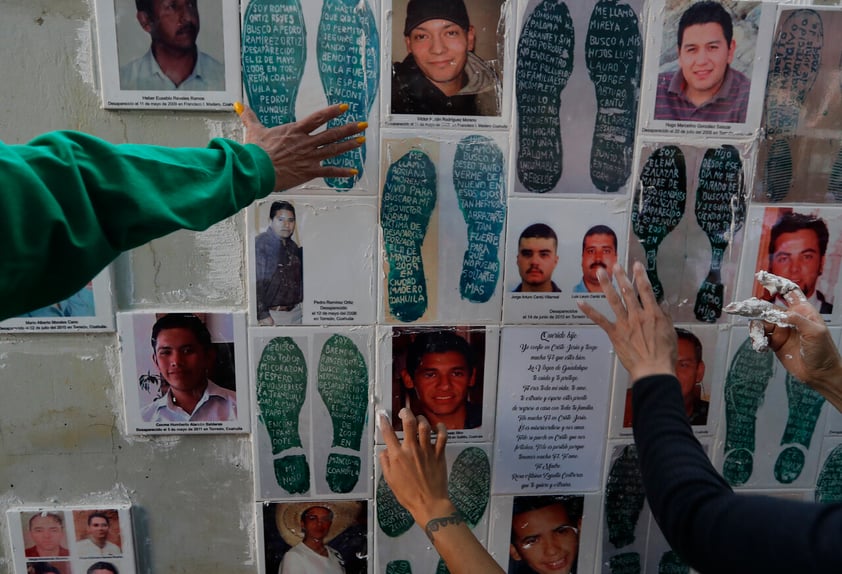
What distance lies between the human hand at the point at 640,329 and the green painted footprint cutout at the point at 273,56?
23.5 inches

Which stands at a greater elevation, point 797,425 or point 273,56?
point 273,56

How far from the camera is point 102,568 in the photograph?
1.06 metres

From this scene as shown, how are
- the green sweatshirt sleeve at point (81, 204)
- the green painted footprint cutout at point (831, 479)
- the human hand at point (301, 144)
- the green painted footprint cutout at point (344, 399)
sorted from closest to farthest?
1. the green sweatshirt sleeve at point (81, 204)
2. the human hand at point (301, 144)
3. the green painted footprint cutout at point (344, 399)
4. the green painted footprint cutout at point (831, 479)

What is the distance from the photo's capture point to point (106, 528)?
1.05 m

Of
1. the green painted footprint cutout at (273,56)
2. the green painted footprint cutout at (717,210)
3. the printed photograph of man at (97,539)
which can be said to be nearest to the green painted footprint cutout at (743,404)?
the green painted footprint cutout at (717,210)

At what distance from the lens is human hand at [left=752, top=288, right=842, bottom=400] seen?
0.86m

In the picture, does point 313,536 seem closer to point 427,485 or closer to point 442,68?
point 427,485

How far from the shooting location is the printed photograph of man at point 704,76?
0.94 meters

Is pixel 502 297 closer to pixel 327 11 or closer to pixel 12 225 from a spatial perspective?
pixel 327 11

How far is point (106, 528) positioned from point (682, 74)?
1.36m

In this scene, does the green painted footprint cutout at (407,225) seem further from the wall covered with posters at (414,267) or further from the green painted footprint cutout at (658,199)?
the green painted footprint cutout at (658,199)

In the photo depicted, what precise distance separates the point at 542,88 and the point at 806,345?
60 centimetres

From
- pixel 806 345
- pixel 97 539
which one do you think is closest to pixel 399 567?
pixel 97 539

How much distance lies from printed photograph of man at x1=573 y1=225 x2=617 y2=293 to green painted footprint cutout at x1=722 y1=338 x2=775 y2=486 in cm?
33
